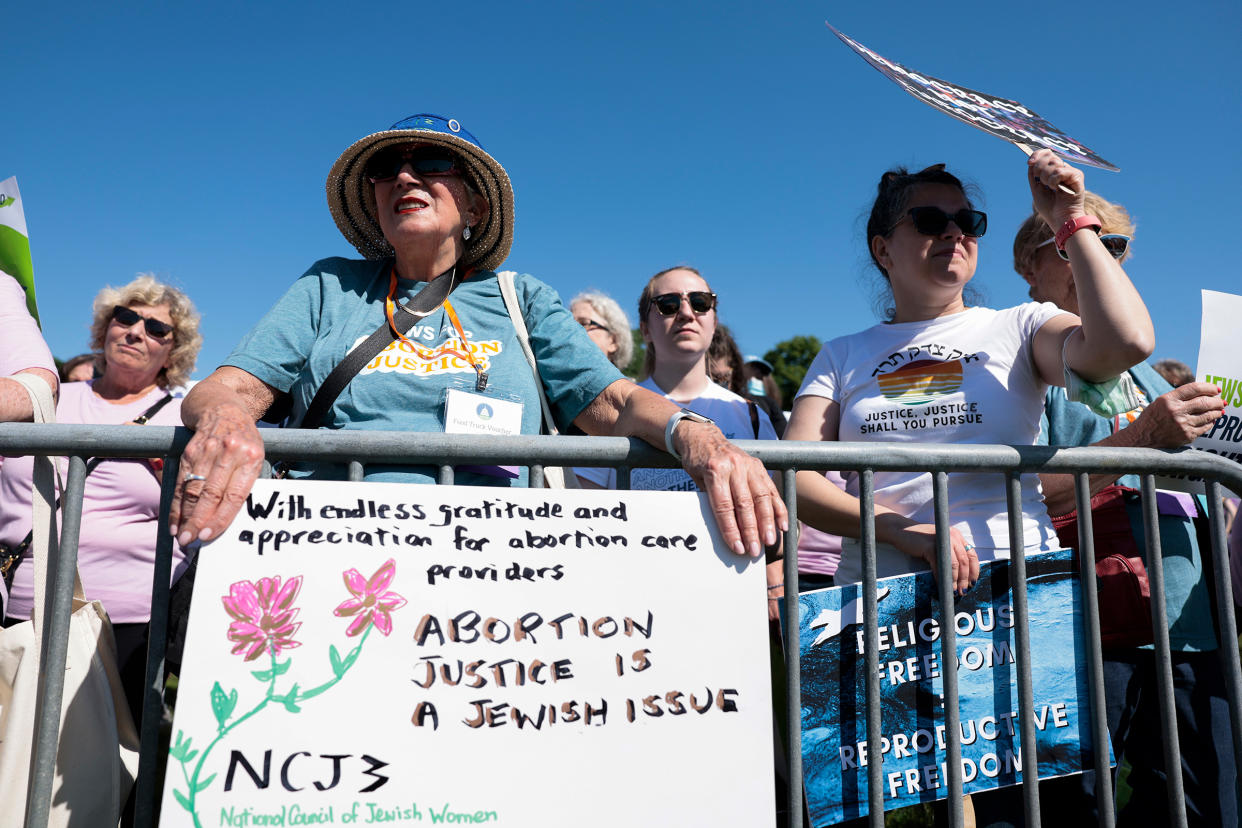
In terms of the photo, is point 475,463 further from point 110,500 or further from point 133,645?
point 110,500

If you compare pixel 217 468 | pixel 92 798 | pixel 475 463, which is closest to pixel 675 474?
pixel 475 463

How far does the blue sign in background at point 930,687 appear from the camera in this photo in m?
1.82

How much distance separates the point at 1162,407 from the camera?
2.09 meters

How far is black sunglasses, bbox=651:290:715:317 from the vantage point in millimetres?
3738

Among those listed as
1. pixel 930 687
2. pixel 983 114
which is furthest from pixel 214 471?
pixel 983 114

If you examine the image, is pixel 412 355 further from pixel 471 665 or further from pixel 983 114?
pixel 983 114

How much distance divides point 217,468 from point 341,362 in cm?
63

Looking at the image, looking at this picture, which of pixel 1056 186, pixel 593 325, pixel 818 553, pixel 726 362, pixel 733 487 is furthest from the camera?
pixel 726 362

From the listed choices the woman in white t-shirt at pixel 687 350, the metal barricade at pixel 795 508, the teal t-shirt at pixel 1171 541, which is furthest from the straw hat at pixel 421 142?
the teal t-shirt at pixel 1171 541

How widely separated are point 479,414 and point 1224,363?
2.36 metres

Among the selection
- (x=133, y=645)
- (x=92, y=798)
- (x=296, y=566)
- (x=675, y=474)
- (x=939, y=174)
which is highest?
(x=939, y=174)

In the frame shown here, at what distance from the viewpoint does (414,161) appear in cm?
249

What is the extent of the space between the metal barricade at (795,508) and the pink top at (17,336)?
576 mm

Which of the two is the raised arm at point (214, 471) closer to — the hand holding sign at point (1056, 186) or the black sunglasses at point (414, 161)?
the black sunglasses at point (414, 161)
